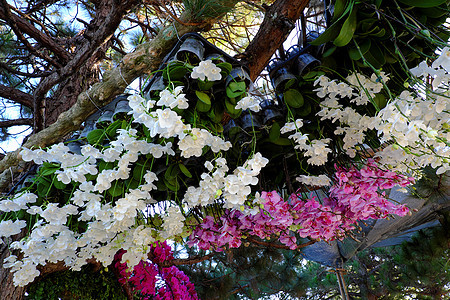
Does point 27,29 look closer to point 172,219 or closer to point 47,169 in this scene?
point 47,169

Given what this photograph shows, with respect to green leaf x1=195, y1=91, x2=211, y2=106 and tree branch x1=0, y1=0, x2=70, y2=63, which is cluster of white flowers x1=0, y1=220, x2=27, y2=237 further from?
tree branch x1=0, y1=0, x2=70, y2=63

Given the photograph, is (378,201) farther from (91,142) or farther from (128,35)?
(128,35)

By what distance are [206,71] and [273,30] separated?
15.2 inches

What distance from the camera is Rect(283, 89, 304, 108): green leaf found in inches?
40.1

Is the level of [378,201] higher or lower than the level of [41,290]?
lower

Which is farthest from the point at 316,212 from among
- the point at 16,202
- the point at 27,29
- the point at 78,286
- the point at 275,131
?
the point at 27,29

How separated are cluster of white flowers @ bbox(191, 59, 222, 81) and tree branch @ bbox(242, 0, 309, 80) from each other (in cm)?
31

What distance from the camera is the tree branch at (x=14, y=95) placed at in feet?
6.68

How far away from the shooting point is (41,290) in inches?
62.7

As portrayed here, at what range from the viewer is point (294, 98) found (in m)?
1.02

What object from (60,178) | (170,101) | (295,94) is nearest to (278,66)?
(295,94)

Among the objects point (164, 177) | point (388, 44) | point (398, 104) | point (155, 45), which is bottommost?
point (398, 104)

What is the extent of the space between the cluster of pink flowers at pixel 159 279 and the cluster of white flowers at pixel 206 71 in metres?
1.50

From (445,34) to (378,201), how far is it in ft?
1.95
